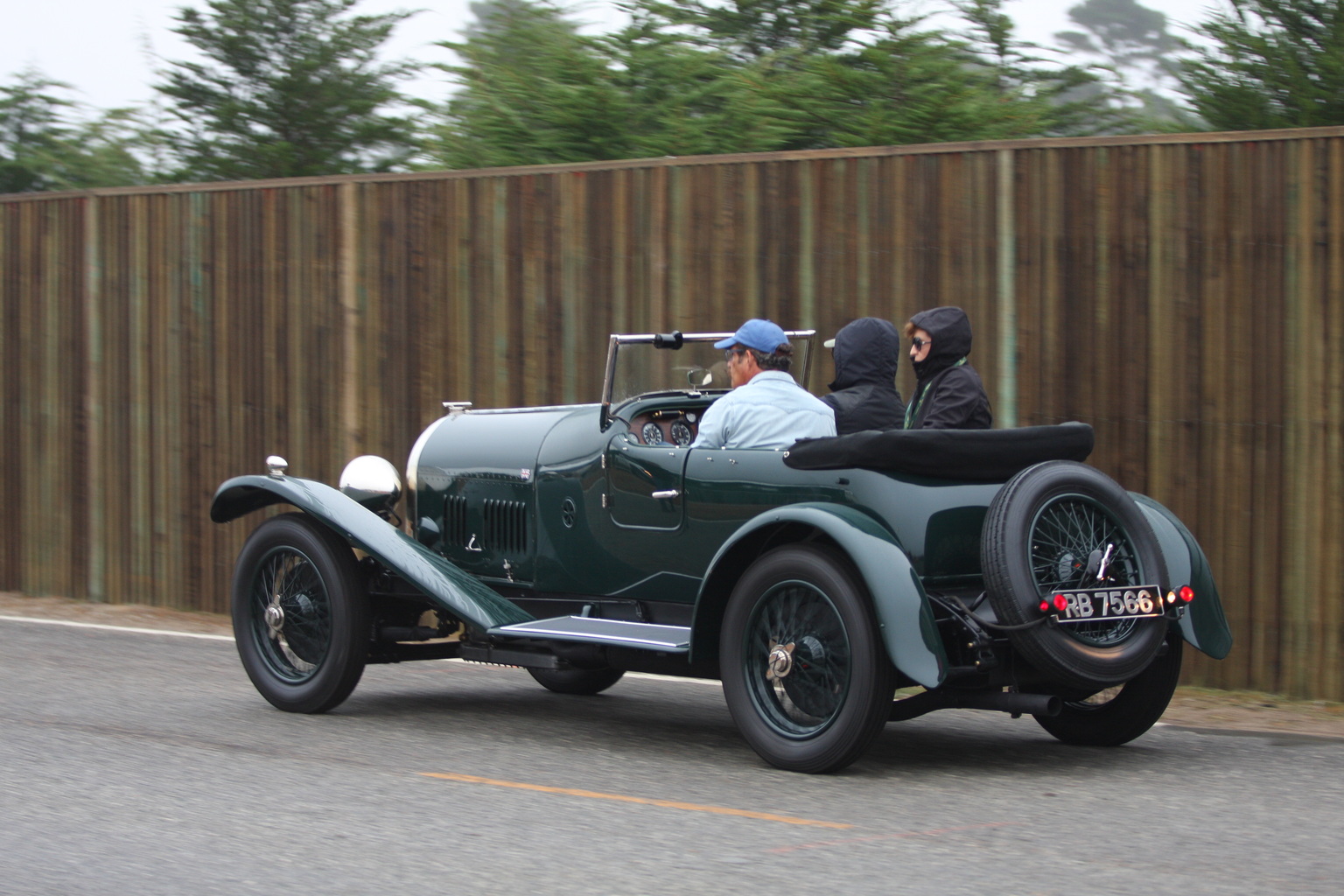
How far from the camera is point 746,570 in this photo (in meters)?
5.51

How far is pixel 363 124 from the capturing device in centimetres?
2089

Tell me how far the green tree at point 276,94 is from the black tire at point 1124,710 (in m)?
16.1

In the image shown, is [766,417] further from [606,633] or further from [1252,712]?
[1252,712]

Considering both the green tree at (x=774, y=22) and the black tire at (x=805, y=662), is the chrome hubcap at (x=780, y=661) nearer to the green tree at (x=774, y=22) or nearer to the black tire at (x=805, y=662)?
the black tire at (x=805, y=662)

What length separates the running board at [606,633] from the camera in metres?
5.65

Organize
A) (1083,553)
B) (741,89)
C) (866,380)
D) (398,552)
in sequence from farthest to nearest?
(741,89) → (398,552) → (866,380) → (1083,553)

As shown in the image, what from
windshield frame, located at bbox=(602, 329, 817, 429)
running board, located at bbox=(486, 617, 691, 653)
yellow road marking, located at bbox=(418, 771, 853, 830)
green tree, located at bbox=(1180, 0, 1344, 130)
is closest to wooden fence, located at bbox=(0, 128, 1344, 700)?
windshield frame, located at bbox=(602, 329, 817, 429)

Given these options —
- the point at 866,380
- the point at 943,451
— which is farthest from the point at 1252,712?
the point at 943,451

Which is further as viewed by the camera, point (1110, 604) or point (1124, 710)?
point (1124, 710)

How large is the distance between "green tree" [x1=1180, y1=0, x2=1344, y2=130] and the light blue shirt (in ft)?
33.0

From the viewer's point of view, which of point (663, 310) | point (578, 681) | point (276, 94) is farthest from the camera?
point (276, 94)

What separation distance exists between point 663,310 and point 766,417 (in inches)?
123

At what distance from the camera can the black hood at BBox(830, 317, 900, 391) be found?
6.19 meters

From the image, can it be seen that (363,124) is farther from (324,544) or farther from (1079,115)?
(324,544)
